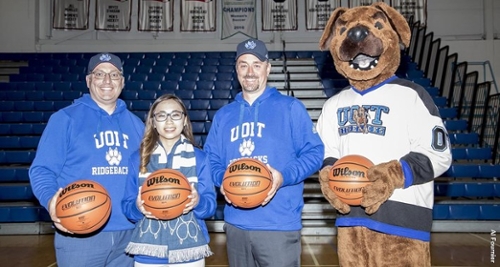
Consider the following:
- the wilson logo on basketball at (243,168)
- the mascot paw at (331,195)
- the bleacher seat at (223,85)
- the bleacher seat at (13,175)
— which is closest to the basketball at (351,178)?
the mascot paw at (331,195)

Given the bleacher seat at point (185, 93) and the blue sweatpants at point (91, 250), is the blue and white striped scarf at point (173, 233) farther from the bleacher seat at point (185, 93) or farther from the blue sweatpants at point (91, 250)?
the bleacher seat at point (185, 93)

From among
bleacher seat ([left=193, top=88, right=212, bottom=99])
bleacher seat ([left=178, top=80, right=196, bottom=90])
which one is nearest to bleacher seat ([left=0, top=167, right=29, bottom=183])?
bleacher seat ([left=193, top=88, right=212, bottom=99])

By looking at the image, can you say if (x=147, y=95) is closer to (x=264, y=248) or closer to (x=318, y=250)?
(x=318, y=250)

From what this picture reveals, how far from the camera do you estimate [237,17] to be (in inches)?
432

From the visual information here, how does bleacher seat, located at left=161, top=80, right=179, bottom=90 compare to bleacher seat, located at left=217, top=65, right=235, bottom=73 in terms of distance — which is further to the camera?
bleacher seat, located at left=217, top=65, right=235, bottom=73

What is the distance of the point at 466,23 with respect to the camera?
1085cm

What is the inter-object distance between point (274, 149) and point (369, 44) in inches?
27.0

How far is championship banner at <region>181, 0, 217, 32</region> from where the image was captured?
1099 cm

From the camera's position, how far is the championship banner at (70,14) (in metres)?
10.9

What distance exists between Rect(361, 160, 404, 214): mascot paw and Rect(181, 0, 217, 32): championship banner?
9.89m

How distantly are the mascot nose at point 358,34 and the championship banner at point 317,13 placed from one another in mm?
9425

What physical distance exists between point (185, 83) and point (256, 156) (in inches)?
264

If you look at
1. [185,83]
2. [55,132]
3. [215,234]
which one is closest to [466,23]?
[185,83]

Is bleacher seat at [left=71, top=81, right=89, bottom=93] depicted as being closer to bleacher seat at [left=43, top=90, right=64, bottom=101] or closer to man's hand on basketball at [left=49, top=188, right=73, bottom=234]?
bleacher seat at [left=43, top=90, right=64, bottom=101]
